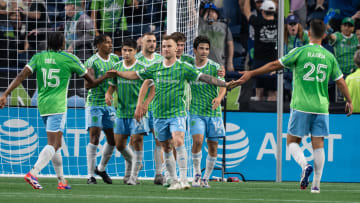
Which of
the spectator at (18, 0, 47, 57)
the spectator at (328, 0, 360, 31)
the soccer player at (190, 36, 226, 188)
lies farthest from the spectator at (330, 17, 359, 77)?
the spectator at (18, 0, 47, 57)

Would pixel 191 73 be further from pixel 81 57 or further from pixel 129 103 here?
pixel 81 57

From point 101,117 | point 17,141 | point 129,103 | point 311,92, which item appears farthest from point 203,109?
point 17,141

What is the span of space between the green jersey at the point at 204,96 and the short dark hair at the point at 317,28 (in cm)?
178

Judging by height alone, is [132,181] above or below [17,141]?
below

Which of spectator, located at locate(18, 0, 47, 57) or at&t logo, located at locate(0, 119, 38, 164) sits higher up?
spectator, located at locate(18, 0, 47, 57)

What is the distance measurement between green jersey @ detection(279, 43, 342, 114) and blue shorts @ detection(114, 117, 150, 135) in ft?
8.83

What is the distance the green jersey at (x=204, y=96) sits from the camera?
32.3 feet

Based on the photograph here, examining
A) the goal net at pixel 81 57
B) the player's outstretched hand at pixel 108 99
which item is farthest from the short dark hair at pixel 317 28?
the goal net at pixel 81 57

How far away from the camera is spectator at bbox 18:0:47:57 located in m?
14.4

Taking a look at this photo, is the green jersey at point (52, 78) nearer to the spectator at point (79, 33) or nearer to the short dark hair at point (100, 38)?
the short dark hair at point (100, 38)

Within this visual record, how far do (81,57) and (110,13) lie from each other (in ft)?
3.35

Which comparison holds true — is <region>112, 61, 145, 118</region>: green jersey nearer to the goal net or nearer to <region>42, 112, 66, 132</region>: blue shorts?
<region>42, 112, 66, 132</region>: blue shorts

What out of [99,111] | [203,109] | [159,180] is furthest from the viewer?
[99,111]

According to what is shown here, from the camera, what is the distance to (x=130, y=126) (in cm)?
1048
